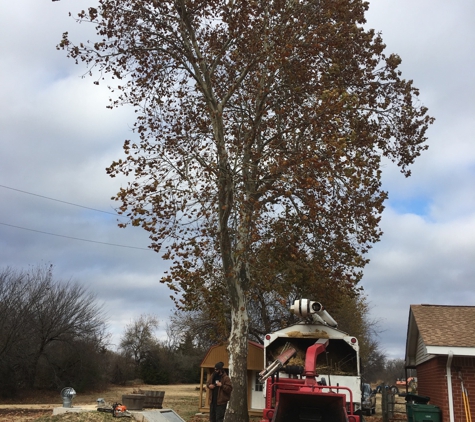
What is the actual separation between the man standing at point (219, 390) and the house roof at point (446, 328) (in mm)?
5091

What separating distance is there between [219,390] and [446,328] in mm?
6339

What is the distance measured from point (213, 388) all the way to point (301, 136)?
776 cm

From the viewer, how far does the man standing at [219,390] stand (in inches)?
498

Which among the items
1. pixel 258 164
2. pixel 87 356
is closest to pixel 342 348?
pixel 258 164

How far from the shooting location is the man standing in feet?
41.5

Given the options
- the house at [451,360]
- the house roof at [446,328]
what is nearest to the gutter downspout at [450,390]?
the house at [451,360]

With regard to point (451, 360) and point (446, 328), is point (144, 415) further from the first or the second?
point (446, 328)

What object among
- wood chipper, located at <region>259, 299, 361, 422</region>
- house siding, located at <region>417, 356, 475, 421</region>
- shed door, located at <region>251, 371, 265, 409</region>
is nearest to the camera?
wood chipper, located at <region>259, 299, 361, 422</region>

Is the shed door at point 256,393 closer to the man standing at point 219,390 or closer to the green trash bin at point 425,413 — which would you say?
the man standing at point 219,390

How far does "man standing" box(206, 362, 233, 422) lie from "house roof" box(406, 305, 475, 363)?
509 cm

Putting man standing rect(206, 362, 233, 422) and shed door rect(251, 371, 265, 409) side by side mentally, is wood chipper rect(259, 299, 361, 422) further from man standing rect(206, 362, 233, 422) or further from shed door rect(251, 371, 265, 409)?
shed door rect(251, 371, 265, 409)

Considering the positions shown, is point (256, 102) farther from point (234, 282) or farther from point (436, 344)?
point (436, 344)

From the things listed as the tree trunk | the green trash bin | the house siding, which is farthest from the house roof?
the tree trunk

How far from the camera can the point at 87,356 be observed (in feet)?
118
